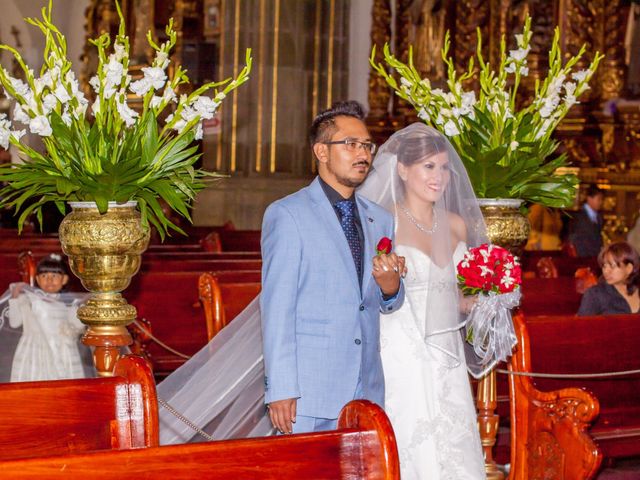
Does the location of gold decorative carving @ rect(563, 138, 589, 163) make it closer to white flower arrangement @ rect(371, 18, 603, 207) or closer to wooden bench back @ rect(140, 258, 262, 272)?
wooden bench back @ rect(140, 258, 262, 272)

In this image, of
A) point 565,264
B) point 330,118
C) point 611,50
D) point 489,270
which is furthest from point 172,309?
point 611,50

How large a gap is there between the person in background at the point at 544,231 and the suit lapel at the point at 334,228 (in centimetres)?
960

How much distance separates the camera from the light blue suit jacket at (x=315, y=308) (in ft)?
12.7

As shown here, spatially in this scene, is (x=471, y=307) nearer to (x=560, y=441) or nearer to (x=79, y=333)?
(x=560, y=441)

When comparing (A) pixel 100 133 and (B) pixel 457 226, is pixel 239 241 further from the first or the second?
(A) pixel 100 133

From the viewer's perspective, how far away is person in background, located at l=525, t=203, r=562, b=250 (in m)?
13.4

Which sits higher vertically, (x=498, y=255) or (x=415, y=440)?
(x=498, y=255)

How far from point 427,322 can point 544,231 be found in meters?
9.19

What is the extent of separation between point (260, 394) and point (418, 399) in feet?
2.46

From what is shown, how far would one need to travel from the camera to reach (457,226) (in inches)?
188

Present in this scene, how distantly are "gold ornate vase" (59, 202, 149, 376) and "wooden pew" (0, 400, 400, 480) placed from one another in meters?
1.90

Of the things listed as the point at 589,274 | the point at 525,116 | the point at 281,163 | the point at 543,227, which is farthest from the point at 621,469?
the point at 281,163

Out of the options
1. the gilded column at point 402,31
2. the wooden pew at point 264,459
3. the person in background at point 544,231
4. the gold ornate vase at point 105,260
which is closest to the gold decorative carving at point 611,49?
the person in background at point 544,231

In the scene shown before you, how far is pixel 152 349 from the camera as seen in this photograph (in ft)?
24.9
